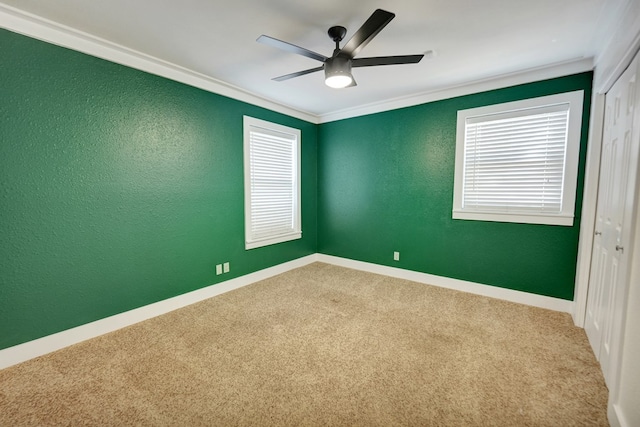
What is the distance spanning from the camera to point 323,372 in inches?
76.8

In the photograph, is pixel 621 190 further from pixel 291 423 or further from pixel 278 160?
pixel 278 160

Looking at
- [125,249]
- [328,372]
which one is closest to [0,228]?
[125,249]

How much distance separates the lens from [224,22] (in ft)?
6.75

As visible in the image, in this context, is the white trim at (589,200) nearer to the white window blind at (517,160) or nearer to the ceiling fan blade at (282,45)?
the white window blind at (517,160)

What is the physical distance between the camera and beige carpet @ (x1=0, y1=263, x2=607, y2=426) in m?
1.59

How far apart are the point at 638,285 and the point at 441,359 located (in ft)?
4.17

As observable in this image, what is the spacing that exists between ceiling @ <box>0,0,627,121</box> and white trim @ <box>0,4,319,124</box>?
0.06 m

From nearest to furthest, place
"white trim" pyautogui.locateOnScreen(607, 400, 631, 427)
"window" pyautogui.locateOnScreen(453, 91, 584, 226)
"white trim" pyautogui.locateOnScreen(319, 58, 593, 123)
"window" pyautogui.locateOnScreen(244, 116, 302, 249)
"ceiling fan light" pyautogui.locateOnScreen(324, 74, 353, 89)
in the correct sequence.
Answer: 1. "white trim" pyautogui.locateOnScreen(607, 400, 631, 427)
2. "ceiling fan light" pyautogui.locateOnScreen(324, 74, 353, 89)
3. "white trim" pyautogui.locateOnScreen(319, 58, 593, 123)
4. "window" pyautogui.locateOnScreen(453, 91, 584, 226)
5. "window" pyautogui.locateOnScreen(244, 116, 302, 249)

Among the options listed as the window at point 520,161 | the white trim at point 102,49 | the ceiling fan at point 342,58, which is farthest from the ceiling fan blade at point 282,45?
the window at point 520,161

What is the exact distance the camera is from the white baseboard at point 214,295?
6.96ft

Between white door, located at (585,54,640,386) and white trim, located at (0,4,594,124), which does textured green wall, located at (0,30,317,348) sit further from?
white door, located at (585,54,640,386)

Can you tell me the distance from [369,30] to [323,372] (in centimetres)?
235

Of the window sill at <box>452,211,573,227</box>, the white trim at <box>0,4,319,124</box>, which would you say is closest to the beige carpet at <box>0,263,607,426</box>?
the window sill at <box>452,211,573,227</box>

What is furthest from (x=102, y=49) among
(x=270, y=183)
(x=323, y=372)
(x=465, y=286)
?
(x=465, y=286)
